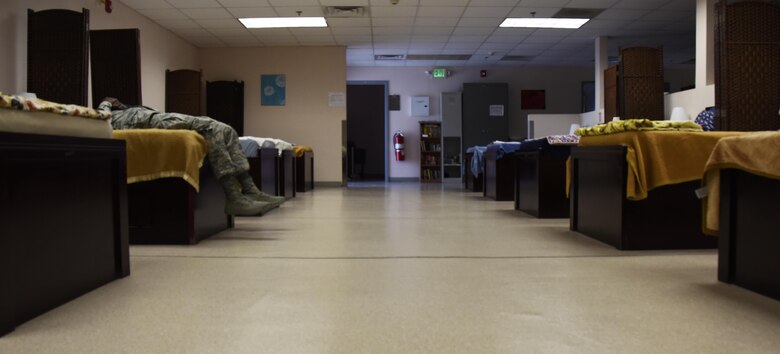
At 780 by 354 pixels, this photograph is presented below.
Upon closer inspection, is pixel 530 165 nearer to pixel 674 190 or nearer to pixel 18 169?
pixel 674 190

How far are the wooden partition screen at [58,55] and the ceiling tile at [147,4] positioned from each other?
2.02 meters

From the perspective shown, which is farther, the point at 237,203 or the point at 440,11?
the point at 440,11

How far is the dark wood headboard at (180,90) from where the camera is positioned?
27.3 ft

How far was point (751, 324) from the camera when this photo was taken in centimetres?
151

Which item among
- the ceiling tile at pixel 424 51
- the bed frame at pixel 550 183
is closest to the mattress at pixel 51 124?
the bed frame at pixel 550 183

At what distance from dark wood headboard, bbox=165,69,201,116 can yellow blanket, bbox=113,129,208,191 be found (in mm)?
5771

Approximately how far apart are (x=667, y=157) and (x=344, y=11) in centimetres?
549

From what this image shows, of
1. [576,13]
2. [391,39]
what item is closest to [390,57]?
[391,39]

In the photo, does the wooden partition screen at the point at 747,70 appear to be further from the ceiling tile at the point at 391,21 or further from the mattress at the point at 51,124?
the mattress at the point at 51,124

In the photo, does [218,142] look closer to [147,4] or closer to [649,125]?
[649,125]

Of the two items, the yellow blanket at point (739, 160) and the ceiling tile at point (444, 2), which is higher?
the ceiling tile at point (444, 2)

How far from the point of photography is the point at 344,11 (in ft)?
24.1

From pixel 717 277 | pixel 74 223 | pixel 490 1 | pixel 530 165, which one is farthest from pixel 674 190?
pixel 490 1

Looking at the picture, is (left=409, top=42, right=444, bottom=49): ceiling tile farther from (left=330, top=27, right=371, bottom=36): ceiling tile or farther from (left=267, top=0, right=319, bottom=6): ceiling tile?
(left=267, top=0, right=319, bottom=6): ceiling tile
